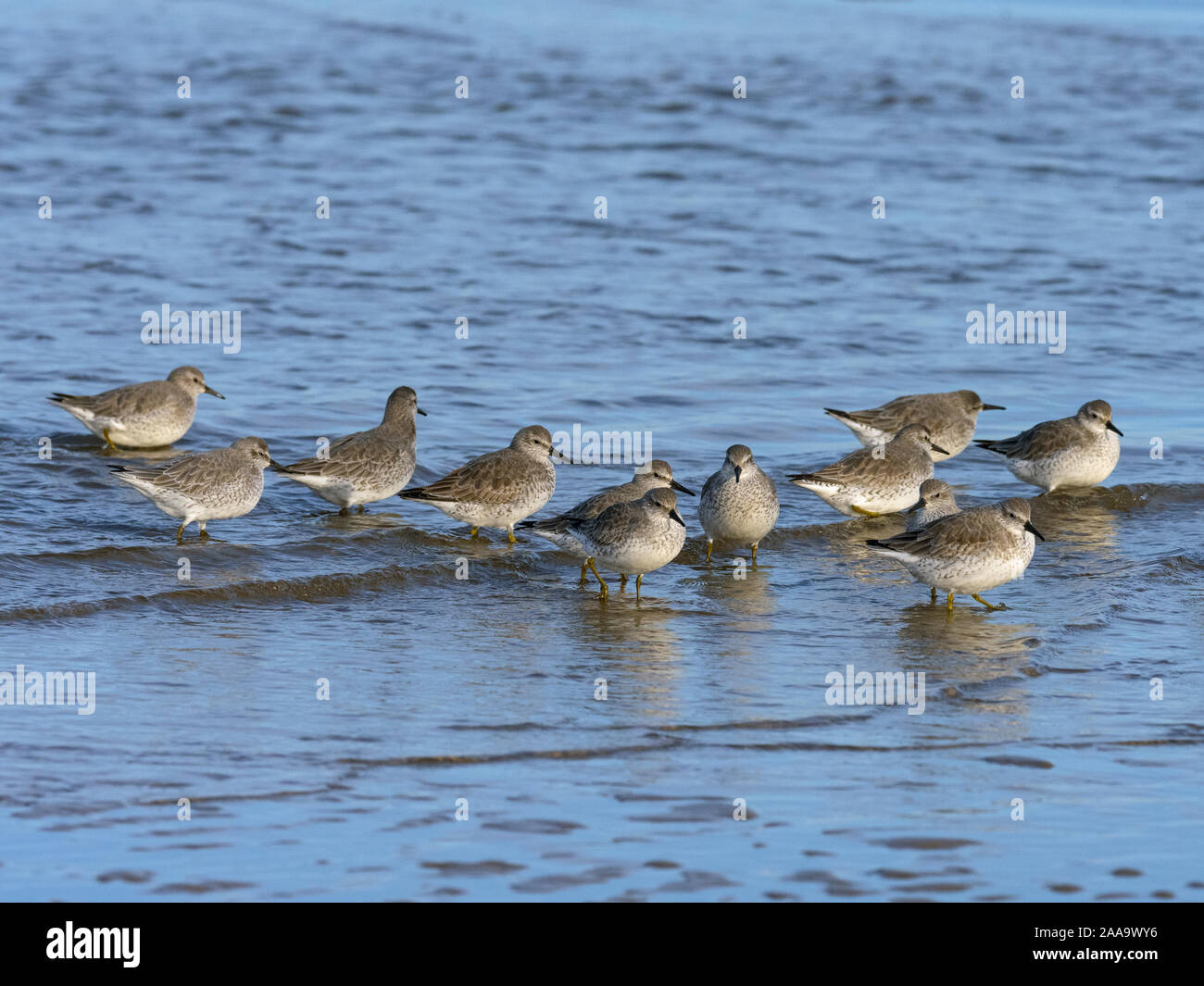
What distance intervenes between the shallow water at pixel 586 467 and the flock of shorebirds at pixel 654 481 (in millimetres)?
290

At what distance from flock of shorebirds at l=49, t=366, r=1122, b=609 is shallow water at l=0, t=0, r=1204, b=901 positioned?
290mm

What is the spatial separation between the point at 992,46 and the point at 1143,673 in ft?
95.3

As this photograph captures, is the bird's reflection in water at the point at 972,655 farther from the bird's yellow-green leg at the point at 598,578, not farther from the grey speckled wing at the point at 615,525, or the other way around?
the bird's yellow-green leg at the point at 598,578

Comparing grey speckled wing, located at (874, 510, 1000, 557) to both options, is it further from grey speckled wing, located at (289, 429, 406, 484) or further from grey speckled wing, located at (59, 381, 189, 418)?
grey speckled wing, located at (59, 381, 189, 418)

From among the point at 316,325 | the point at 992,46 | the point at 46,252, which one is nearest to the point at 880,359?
the point at 316,325

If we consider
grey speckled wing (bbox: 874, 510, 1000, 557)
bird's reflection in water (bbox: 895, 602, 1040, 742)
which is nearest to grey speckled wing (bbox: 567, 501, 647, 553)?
grey speckled wing (bbox: 874, 510, 1000, 557)

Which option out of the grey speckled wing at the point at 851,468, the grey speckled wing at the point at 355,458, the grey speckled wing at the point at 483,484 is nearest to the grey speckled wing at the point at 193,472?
the grey speckled wing at the point at 355,458

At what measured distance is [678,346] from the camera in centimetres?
1666

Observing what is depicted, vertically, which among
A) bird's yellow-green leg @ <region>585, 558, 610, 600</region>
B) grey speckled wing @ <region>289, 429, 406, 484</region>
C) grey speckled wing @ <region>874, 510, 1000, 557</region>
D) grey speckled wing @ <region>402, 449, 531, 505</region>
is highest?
grey speckled wing @ <region>289, 429, 406, 484</region>

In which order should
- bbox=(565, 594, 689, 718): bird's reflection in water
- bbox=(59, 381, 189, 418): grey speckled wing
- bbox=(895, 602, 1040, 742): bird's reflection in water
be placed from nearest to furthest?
1. bbox=(895, 602, 1040, 742): bird's reflection in water
2. bbox=(565, 594, 689, 718): bird's reflection in water
3. bbox=(59, 381, 189, 418): grey speckled wing

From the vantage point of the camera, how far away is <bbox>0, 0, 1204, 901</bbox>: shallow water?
635 cm

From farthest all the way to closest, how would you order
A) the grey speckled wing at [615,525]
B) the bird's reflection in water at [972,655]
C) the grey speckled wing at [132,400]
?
the grey speckled wing at [132,400], the grey speckled wing at [615,525], the bird's reflection in water at [972,655]

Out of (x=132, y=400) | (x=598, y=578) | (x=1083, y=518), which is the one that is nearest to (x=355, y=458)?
(x=598, y=578)

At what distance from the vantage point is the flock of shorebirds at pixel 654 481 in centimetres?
987
